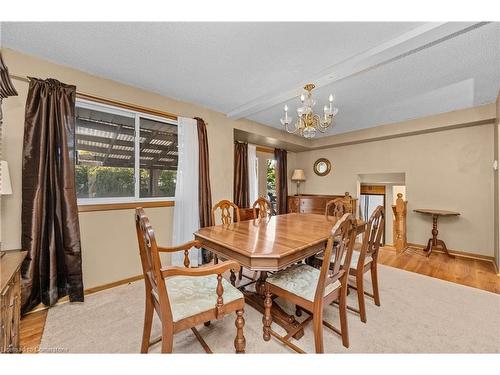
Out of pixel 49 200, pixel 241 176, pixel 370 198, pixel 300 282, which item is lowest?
pixel 300 282

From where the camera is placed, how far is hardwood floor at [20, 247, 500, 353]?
1613mm

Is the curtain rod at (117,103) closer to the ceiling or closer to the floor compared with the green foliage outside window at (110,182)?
closer to the ceiling

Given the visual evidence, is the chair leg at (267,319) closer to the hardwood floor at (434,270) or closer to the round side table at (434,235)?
the hardwood floor at (434,270)

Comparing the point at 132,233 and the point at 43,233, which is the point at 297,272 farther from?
the point at 43,233

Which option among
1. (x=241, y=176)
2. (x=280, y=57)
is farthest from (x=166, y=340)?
(x=241, y=176)

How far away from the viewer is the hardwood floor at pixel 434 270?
1613 millimetres

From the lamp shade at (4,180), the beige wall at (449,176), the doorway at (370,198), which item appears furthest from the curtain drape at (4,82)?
the doorway at (370,198)

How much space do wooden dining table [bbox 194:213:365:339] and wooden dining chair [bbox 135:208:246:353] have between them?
0.53 ft

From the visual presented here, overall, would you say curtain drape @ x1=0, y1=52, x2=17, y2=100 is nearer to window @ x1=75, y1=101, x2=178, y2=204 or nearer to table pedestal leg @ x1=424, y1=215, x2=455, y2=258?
window @ x1=75, y1=101, x2=178, y2=204

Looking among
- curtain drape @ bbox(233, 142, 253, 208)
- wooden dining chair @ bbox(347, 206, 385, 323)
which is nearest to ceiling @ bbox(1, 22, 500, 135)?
wooden dining chair @ bbox(347, 206, 385, 323)

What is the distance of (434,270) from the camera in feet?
9.24

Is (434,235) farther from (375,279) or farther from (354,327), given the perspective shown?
(354,327)

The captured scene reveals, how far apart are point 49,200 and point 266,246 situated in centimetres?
205

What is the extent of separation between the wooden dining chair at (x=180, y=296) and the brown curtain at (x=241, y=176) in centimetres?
275
